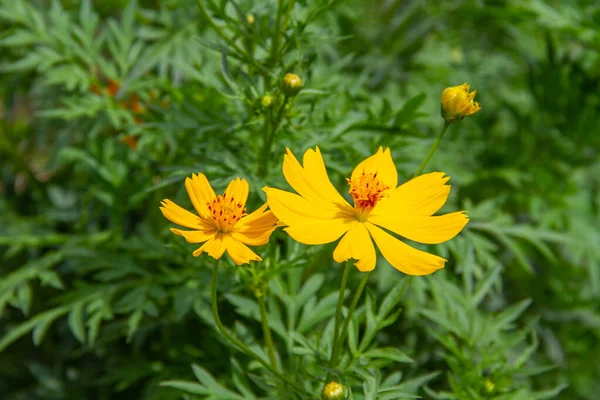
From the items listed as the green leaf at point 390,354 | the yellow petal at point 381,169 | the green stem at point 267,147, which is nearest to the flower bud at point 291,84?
the green stem at point 267,147

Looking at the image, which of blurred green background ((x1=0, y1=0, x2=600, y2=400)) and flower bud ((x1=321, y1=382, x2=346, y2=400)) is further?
blurred green background ((x1=0, y1=0, x2=600, y2=400))

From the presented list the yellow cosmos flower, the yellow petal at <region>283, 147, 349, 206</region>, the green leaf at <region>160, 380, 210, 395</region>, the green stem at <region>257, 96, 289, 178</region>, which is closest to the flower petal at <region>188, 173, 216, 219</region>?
the yellow cosmos flower

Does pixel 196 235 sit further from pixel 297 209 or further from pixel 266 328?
pixel 266 328

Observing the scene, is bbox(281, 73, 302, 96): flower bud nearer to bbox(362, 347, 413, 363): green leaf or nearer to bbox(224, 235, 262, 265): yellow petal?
bbox(224, 235, 262, 265): yellow petal

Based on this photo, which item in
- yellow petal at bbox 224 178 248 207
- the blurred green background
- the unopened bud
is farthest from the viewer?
the blurred green background

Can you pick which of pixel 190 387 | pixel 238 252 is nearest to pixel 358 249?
pixel 238 252

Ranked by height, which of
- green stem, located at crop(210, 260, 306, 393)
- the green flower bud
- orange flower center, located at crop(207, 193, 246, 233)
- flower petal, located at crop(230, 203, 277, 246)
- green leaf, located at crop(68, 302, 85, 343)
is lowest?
green leaf, located at crop(68, 302, 85, 343)

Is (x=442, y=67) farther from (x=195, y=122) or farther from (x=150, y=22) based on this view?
(x=195, y=122)
